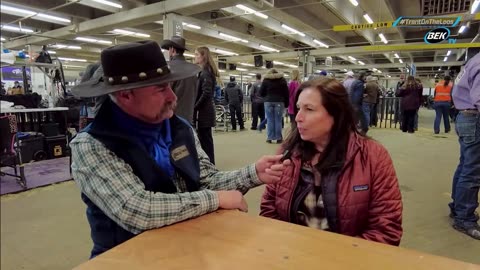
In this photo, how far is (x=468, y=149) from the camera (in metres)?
2.23

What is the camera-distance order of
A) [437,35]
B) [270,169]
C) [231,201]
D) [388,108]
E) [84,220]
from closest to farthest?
1. [231,201]
2. [270,169]
3. [84,220]
4. [437,35]
5. [388,108]

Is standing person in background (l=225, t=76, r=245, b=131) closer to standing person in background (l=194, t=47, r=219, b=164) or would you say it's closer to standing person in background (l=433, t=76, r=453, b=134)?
standing person in background (l=433, t=76, r=453, b=134)

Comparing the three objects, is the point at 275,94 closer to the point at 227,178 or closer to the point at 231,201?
the point at 227,178

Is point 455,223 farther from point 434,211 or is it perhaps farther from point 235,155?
point 235,155

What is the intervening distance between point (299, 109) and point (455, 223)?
1898mm

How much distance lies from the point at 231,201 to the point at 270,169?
186mm

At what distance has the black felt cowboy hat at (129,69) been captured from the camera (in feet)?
2.89

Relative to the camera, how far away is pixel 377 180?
1206 mm

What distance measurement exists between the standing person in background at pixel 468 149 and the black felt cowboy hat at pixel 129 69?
1988 millimetres

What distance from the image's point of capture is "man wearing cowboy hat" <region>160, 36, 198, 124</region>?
2824 mm

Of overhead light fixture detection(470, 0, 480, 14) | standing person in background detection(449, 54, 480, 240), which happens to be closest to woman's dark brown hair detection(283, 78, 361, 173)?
standing person in background detection(449, 54, 480, 240)

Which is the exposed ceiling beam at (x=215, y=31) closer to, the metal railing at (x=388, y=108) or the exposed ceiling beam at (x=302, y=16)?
the exposed ceiling beam at (x=302, y=16)

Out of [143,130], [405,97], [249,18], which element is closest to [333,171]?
[143,130]

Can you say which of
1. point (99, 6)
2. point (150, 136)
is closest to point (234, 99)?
point (99, 6)
